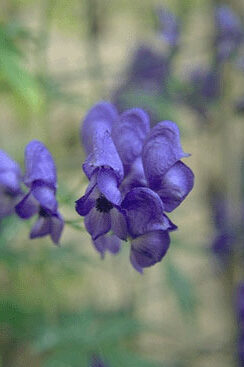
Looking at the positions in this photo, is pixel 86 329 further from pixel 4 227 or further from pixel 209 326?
pixel 209 326

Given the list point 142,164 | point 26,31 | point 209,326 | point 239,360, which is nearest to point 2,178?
point 142,164

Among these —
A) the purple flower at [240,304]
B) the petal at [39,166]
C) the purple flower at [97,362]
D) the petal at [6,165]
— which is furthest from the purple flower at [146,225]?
the purple flower at [240,304]

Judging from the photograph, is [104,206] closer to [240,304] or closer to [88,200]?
[88,200]

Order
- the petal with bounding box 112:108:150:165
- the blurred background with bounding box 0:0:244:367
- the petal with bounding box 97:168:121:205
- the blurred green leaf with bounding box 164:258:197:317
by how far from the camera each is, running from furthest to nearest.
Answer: the blurred green leaf with bounding box 164:258:197:317, the blurred background with bounding box 0:0:244:367, the petal with bounding box 112:108:150:165, the petal with bounding box 97:168:121:205

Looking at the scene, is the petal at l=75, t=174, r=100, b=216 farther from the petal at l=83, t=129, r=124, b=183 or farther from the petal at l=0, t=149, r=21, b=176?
the petal at l=0, t=149, r=21, b=176

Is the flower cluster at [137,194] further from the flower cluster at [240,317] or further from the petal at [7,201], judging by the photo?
the flower cluster at [240,317]

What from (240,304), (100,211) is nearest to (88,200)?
(100,211)

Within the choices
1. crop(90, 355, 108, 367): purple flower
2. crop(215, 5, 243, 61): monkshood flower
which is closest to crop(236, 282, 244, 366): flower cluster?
crop(90, 355, 108, 367): purple flower
